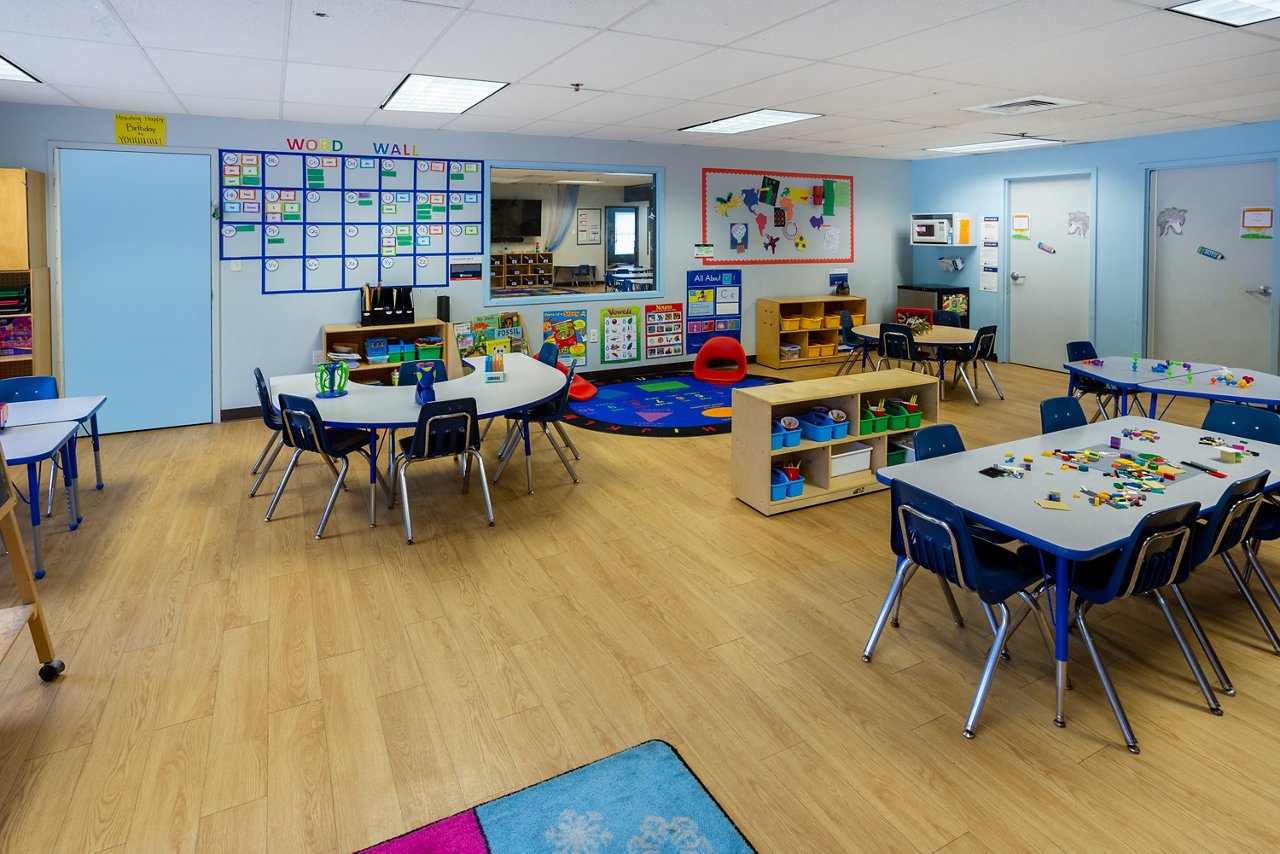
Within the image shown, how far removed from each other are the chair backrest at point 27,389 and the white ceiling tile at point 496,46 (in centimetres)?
307

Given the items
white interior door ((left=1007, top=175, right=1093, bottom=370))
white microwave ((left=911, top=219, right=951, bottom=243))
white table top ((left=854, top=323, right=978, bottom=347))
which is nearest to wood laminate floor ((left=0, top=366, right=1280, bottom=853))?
white table top ((left=854, top=323, right=978, bottom=347))

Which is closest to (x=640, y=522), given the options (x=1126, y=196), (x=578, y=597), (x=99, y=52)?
(x=578, y=597)

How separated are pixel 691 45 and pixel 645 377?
4.90m

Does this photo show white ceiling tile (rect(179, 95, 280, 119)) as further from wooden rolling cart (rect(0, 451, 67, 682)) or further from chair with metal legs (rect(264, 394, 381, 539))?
wooden rolling cart (rect(0, 451, 67, 682))

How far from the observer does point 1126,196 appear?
8.00 metres

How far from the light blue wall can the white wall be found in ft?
3.29

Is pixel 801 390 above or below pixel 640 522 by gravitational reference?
above

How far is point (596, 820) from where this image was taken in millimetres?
2203

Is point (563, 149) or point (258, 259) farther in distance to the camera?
point (563, 149)

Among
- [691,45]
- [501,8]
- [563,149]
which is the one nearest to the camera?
[501,8]

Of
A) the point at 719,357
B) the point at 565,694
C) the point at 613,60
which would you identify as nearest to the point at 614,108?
the point at 613,60

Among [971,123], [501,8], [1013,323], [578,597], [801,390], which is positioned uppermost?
[971,123]

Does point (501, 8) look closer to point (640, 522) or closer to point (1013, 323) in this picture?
point (640, 522)

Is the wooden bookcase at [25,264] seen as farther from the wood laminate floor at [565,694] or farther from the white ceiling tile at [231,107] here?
the wood laminate floor at [565,694]
